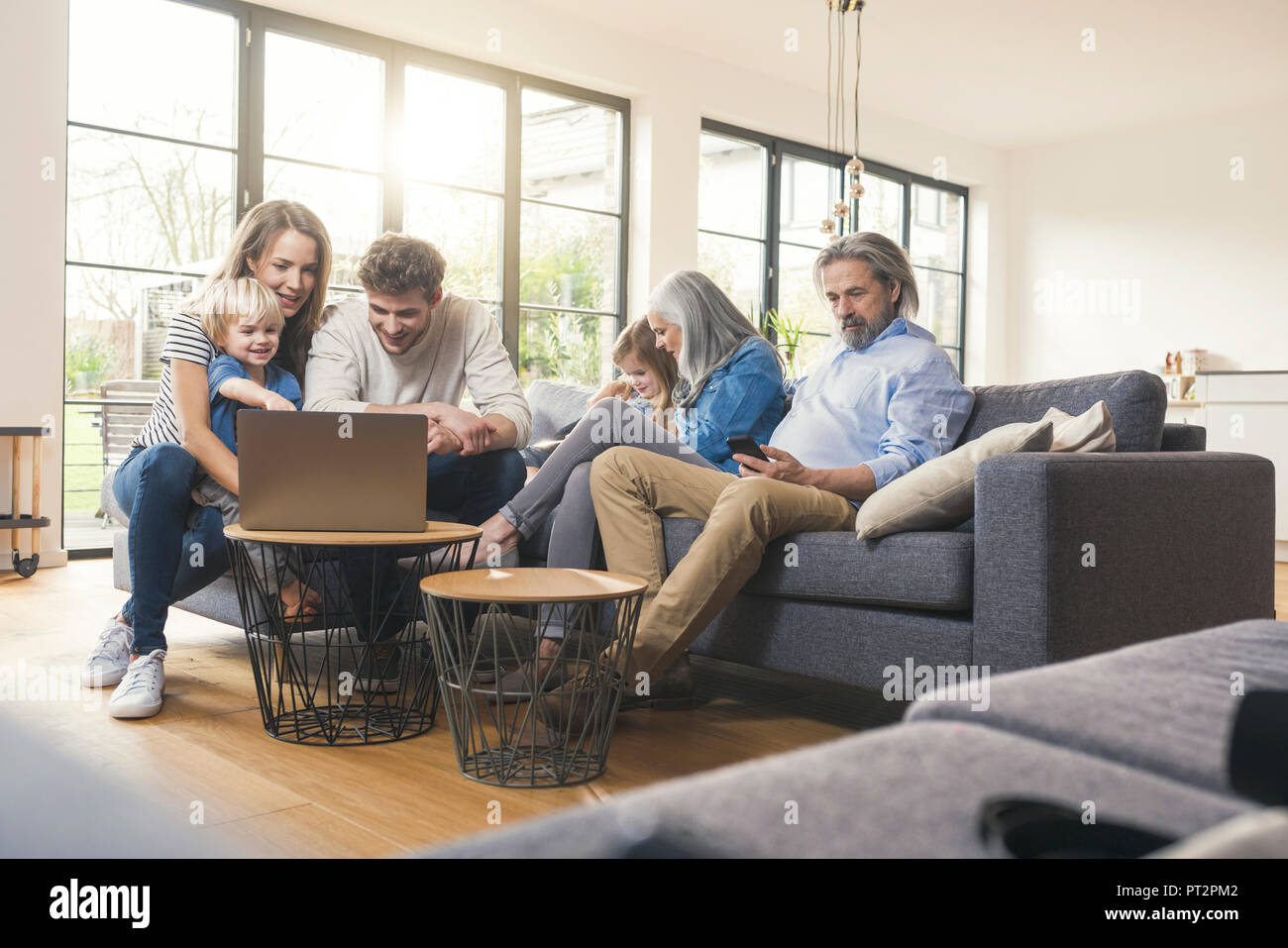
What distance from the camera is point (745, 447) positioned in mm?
2357

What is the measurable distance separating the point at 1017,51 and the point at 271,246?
5.83 meters

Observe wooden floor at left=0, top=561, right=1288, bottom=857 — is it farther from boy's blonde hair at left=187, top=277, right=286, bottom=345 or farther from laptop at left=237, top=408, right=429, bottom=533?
boy's blonde hair at left=187, top=277, right=286, bottom=345

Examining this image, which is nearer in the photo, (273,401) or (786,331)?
(273,401)

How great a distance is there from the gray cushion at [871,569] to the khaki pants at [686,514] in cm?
7

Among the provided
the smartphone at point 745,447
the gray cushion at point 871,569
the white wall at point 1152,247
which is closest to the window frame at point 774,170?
the white wall at point 1152,247

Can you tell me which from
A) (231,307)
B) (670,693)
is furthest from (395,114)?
(670,693)

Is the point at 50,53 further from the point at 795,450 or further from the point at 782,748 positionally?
the point at 782,748

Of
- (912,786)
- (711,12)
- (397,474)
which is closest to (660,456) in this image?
(397,474)

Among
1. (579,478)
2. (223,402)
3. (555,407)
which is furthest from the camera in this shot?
(555,407)

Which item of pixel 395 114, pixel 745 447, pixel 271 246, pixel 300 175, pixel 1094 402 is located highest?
pixel 395 114

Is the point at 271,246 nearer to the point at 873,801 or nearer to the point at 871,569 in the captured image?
the point at 871,569

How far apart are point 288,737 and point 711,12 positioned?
5.47 meters

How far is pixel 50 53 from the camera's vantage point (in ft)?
15.5

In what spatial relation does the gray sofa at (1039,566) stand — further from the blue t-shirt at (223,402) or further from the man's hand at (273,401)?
the blue t-shirt at (223,402)
